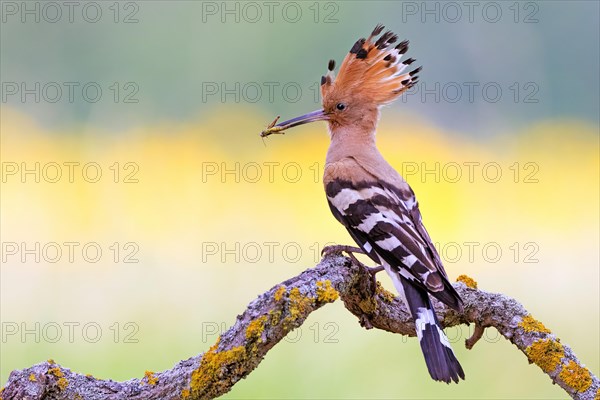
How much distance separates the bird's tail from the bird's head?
2.31ft

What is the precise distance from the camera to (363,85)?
2.76 m

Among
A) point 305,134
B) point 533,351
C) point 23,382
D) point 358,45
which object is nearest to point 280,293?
point 23,382

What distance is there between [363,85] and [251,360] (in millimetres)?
1120

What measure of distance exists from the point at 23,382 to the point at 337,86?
1.30 m

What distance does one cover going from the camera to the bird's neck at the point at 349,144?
267 centimetres

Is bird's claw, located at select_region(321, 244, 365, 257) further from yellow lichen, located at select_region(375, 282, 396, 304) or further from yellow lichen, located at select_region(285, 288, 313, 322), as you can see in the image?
yellow lichen, located at select_region(285, 288, 313, 322)

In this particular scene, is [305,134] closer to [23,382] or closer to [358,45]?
[358,45]

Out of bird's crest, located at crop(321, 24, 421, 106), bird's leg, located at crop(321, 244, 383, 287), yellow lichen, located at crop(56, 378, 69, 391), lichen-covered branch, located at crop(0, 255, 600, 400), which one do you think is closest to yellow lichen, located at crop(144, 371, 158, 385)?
lichen-covered branch, located at crop(0, 255, 600, 400)

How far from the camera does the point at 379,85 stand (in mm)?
2750

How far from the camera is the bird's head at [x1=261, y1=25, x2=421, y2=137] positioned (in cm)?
268

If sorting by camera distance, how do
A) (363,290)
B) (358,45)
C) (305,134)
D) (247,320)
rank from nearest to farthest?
(247,320)
(363,290)
(358,45)
(305,134)

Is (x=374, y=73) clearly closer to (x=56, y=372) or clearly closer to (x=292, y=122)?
(x=292, y=122)

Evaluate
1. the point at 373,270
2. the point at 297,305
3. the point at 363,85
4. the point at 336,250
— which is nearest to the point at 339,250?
the point at 336,250

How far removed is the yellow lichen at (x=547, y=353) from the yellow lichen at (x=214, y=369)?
30.7 inches
